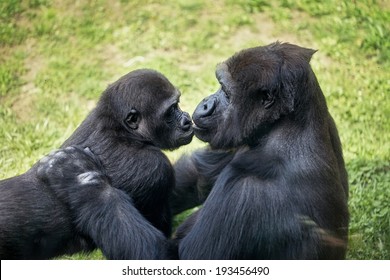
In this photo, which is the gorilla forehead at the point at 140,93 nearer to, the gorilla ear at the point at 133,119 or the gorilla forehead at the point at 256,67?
the gorilla ear at the point at 133,119

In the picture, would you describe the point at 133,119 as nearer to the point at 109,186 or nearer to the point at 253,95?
the point at 109,186

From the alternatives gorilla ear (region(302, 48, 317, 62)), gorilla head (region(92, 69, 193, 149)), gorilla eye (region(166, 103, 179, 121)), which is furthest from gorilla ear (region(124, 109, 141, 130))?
gorilla ear (region(302, 48, 317, 62))

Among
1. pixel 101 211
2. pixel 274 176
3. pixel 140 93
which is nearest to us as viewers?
pixel 274 176

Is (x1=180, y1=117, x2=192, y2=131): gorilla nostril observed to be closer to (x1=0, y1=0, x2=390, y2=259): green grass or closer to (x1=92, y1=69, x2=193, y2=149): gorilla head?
(x1=92, y1=69, x2=193, y2=149): gorilla head

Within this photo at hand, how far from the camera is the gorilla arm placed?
4.18 m

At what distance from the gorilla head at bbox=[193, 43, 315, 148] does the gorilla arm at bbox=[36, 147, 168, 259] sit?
1.90 ft

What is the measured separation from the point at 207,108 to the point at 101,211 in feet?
2.50

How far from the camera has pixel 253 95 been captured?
413cm

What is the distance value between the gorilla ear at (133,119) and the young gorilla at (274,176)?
0.57 meters

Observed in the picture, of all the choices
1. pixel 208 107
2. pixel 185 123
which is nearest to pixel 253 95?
pixel 208 107

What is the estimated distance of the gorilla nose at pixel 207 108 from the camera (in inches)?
170
